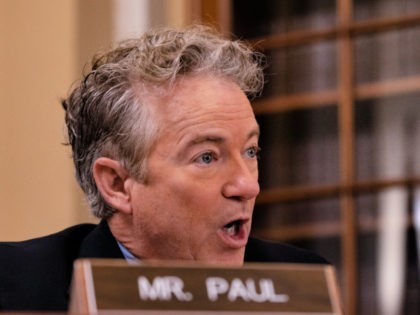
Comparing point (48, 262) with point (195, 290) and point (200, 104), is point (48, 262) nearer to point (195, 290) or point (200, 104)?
point (200, 104)

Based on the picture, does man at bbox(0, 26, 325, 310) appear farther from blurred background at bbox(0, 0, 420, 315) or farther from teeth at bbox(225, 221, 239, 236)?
blurred background at bbox(0, 0, 420, 315)

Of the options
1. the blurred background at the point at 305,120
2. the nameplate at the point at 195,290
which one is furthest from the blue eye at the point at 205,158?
the blurred background at the point at 305,120

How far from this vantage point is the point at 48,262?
2.44m

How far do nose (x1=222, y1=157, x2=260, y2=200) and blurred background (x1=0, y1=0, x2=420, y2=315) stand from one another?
5.25ft

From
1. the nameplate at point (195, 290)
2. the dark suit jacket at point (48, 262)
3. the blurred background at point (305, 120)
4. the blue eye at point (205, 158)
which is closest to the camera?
the nameplate at point (195, 290)

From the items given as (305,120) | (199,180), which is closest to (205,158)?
(199,180)

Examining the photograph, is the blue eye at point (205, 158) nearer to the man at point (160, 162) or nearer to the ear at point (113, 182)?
the man at point (160, 162)

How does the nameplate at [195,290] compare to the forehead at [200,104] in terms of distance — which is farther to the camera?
the forehead at [200,104]

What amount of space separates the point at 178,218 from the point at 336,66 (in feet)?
6.06

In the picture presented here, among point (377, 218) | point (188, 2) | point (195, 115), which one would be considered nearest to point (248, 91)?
point (195, 115)

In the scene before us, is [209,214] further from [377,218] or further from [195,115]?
[377,218]

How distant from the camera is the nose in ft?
7.86

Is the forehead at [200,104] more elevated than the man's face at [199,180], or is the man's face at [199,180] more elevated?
the forehead at [200,104]

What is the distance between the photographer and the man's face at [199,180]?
2420 millimetres
